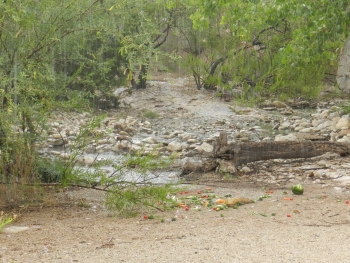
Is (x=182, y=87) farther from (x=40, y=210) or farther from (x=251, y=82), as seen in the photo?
(x=40, y=210)

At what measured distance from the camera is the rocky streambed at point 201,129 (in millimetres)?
7539

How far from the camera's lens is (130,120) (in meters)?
13.5

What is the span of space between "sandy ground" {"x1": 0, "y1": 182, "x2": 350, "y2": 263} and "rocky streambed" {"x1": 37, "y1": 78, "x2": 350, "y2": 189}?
4.46 feet

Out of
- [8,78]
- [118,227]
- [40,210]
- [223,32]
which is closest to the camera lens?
[118,227]

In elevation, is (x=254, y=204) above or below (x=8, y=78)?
below

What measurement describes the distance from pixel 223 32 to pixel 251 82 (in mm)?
2411

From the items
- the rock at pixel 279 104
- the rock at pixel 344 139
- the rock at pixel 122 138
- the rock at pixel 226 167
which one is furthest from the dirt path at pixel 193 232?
the rock at pixel 279 104

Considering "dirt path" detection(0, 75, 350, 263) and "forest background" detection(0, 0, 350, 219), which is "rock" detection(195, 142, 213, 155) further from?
"dirt path" detection(0, 75, 350, 263)

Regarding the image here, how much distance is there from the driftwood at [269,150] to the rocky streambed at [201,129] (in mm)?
129

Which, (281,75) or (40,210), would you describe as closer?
(40,210)

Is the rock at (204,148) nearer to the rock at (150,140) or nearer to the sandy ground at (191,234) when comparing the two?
the rock at (150,140)

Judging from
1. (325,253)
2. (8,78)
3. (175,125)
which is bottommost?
(175,125)

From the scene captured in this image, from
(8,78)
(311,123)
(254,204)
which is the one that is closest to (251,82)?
(311,123)

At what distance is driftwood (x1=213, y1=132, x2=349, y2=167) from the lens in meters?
7.65
